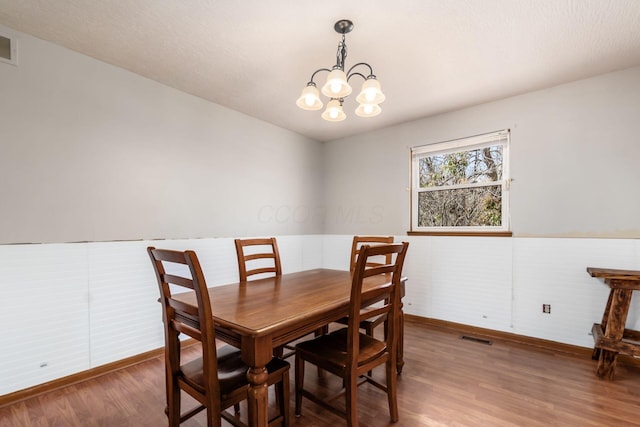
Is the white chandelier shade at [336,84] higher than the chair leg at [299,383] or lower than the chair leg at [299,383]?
higher

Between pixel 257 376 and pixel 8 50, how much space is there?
101 inches

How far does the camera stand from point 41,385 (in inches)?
78.4

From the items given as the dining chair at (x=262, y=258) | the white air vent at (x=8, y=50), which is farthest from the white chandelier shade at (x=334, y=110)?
the white air vent at (x=8, y=50)

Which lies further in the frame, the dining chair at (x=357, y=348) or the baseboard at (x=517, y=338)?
the baseboard at (x=517, y=338)

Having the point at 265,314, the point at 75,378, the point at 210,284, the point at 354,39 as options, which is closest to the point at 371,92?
the point at 354,39

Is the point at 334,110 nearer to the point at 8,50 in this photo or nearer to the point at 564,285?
the point at 8,50

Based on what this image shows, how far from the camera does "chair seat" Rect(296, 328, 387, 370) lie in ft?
5.05

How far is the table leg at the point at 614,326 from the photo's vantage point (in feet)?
6.95

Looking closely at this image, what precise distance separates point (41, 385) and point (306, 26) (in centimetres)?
291

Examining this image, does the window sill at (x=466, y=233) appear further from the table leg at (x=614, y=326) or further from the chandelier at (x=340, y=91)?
the chandelier at (x=340, y=91)

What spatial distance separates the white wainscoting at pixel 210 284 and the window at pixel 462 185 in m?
0.22

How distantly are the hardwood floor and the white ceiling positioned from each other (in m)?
2.34

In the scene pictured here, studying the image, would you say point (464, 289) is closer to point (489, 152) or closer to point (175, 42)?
point (489, 152)

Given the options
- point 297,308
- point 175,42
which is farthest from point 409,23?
point 297,308
